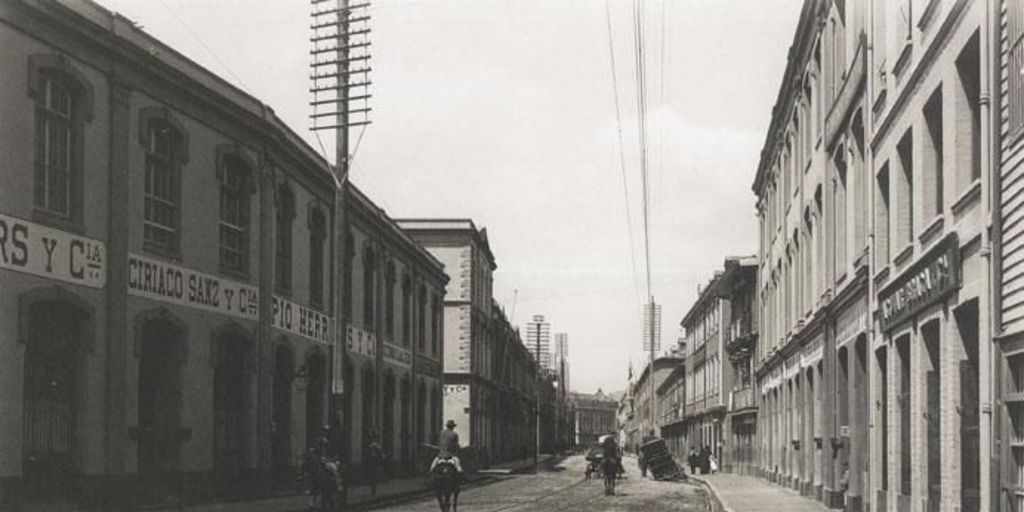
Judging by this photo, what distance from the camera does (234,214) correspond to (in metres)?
25.1

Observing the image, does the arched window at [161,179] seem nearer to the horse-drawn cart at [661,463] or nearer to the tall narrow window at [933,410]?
the tall narrow window at [933,410]

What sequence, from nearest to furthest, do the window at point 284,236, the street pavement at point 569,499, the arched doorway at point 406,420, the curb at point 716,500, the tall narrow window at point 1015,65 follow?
1. the tall narrow window at point 1015,65
2. the street pavement at point 569,499
3. the curb at point 716,500
4. the window at point 284,236
5. the arched doorway at point 406,420

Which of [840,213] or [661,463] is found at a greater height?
[840,213]

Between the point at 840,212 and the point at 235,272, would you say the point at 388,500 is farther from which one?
the point at 840,212

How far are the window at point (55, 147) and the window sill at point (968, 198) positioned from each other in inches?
471

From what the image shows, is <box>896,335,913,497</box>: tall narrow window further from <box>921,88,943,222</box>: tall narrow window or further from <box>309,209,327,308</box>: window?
<box>309,209,327,308</box>: window

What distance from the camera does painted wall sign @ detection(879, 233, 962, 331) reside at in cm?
1344

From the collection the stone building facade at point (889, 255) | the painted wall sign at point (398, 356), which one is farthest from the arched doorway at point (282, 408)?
the stone building facade at point (889, 255)

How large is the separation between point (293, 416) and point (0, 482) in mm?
12792

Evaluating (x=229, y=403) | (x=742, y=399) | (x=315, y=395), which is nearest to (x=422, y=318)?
(x=742, y=399)

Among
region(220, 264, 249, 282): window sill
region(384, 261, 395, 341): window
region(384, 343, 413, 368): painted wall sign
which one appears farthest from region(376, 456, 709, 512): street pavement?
region(384, 261, 395, 341): window

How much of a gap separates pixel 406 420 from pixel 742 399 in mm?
14509

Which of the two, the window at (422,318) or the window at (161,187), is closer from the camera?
the window at (161,187)

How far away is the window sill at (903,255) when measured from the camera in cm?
1638
